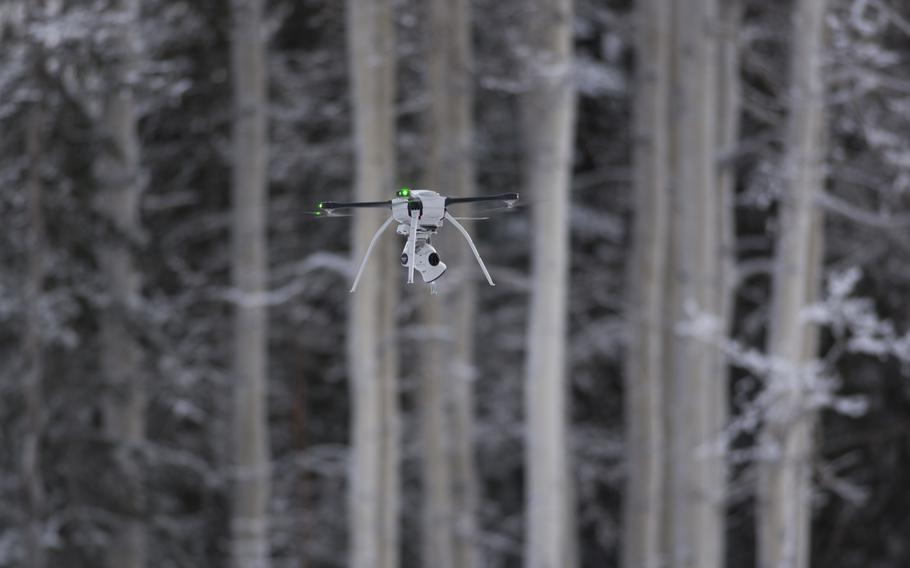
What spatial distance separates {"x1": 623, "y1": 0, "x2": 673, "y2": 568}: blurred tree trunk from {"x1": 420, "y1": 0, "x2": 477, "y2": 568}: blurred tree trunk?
6.17 ft

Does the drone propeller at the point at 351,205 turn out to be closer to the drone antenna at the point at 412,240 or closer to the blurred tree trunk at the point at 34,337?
the drone antenna at the point at 412,240

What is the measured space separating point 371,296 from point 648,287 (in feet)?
15.0

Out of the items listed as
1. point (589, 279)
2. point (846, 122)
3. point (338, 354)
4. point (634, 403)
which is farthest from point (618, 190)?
point (846, 122)

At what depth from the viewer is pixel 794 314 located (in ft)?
37.4

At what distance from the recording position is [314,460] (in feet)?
63.1

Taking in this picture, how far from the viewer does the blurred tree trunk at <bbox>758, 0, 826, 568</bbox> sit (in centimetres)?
1098

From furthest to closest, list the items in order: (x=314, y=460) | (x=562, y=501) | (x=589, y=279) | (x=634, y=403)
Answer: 1. (x=589, y=279)
2. (x=314, y=460)
3. (x=634, y=403)
4. (x=562, y=501)

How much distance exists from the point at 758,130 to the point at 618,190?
258 cm

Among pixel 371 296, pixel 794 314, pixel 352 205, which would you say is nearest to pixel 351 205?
pixel 352 205

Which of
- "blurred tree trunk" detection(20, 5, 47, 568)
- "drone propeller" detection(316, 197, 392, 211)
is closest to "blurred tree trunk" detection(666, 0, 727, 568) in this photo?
"blurred tree trunk" detection(20, 5, 47, 568)

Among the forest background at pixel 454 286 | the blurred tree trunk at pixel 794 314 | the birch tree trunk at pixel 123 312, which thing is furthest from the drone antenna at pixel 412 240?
the birch tree trunk at pixel 123 312

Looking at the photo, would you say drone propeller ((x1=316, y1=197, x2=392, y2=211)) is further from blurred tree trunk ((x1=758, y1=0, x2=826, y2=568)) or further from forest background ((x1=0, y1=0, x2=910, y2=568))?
blurred tree trunk ((x1=758, y1=0, x2=826, y2=568))

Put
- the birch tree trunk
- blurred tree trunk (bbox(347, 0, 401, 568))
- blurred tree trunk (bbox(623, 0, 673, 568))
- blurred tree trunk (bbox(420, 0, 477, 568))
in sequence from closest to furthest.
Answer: blurred tree trunk (bbox(347, 0, 401, 568))
the birch tree trunk
blurred tree trunk (bbox(420, 0, 477, 568))
blurred tree trunk (bbox(623, 0, 673, 568))

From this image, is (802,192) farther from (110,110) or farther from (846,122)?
(110,110)
